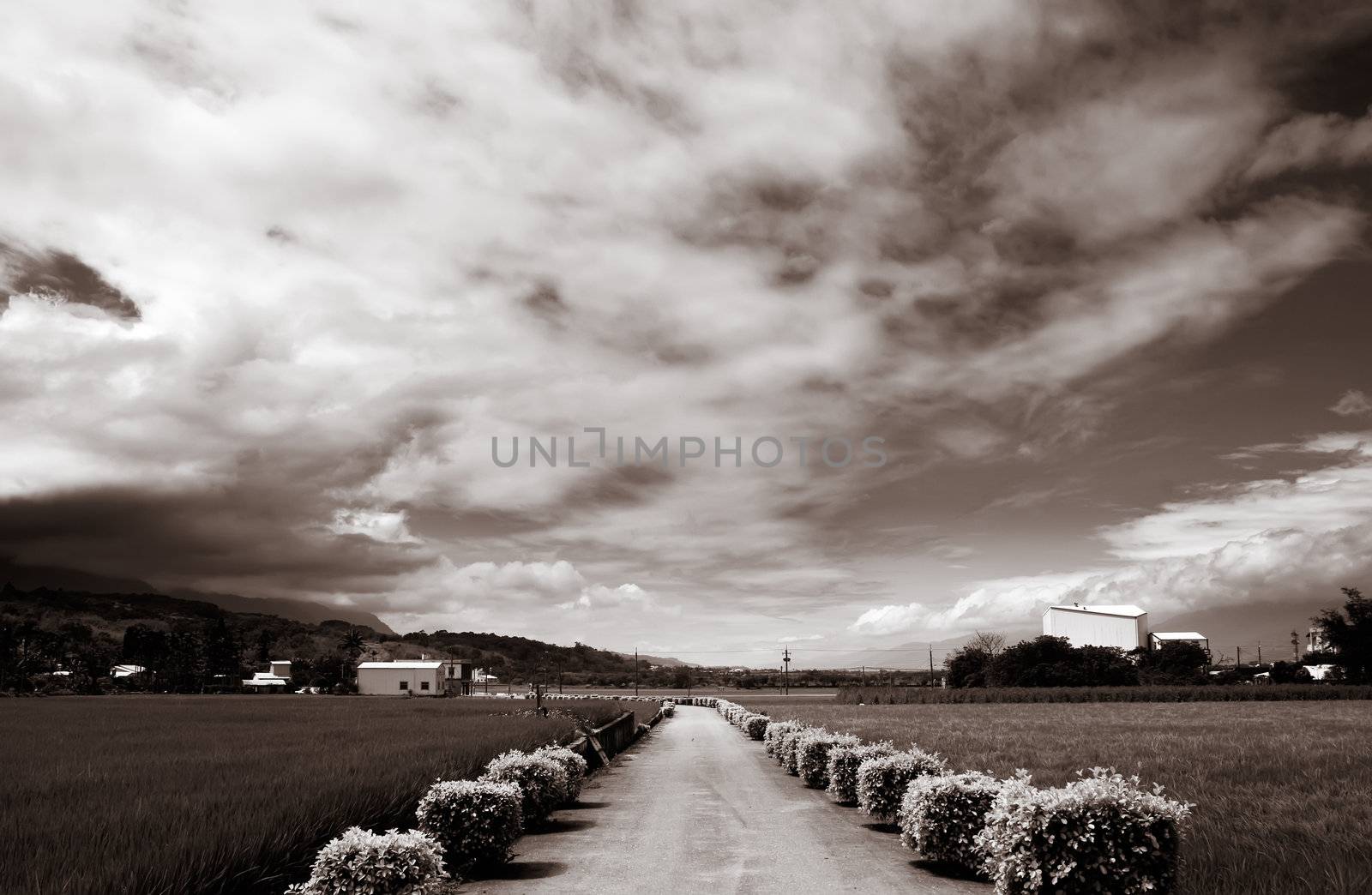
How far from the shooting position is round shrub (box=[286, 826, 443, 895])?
8344 millimetres

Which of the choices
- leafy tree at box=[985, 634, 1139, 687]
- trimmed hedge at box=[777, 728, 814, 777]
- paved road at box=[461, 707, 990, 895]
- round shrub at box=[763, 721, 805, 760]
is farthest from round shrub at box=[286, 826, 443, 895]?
leafy tree at box=[985, 634, 1139, 687]

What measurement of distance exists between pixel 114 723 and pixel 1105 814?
36.4m

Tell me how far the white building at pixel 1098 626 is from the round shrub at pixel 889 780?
407 ft

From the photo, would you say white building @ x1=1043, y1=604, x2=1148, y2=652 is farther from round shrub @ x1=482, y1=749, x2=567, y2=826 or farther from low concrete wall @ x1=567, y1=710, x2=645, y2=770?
round shrub @ x1=482, y1=749, x2=567, y2=826

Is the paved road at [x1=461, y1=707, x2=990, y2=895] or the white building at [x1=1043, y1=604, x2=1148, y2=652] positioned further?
the white building at [x1=1043, y1=604, x2=1148, y2=652]

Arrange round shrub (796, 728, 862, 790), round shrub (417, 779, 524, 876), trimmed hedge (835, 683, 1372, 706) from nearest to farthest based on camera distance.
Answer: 1. round shrub (417, 779, 524, 876)
2. round shrub (796, 728, 862, 790)
3. trimmed hedge (835, 683, 1372, 706)

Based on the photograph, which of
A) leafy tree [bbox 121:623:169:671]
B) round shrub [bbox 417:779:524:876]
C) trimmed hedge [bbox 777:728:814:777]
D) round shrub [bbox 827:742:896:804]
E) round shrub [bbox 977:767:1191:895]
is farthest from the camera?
leafy tree [bbox 121:623:169:671]

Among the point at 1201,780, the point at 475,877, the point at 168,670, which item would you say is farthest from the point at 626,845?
the point at 168,670

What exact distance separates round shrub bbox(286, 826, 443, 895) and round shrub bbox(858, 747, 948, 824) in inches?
374

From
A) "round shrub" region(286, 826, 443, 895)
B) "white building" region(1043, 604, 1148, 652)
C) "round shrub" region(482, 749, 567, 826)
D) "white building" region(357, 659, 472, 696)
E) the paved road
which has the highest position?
"white building" region(1043, 604, 1148, 652)

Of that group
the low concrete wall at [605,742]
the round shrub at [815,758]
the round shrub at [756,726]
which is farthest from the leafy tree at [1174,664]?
the round shrub at [815,758]

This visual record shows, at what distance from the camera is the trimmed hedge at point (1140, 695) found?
77875mm

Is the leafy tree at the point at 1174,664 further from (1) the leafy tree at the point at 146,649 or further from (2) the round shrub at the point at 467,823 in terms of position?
(1) the leafy tree at the point at 146,649

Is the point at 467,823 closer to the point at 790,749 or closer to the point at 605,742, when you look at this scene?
the point at 790,749
